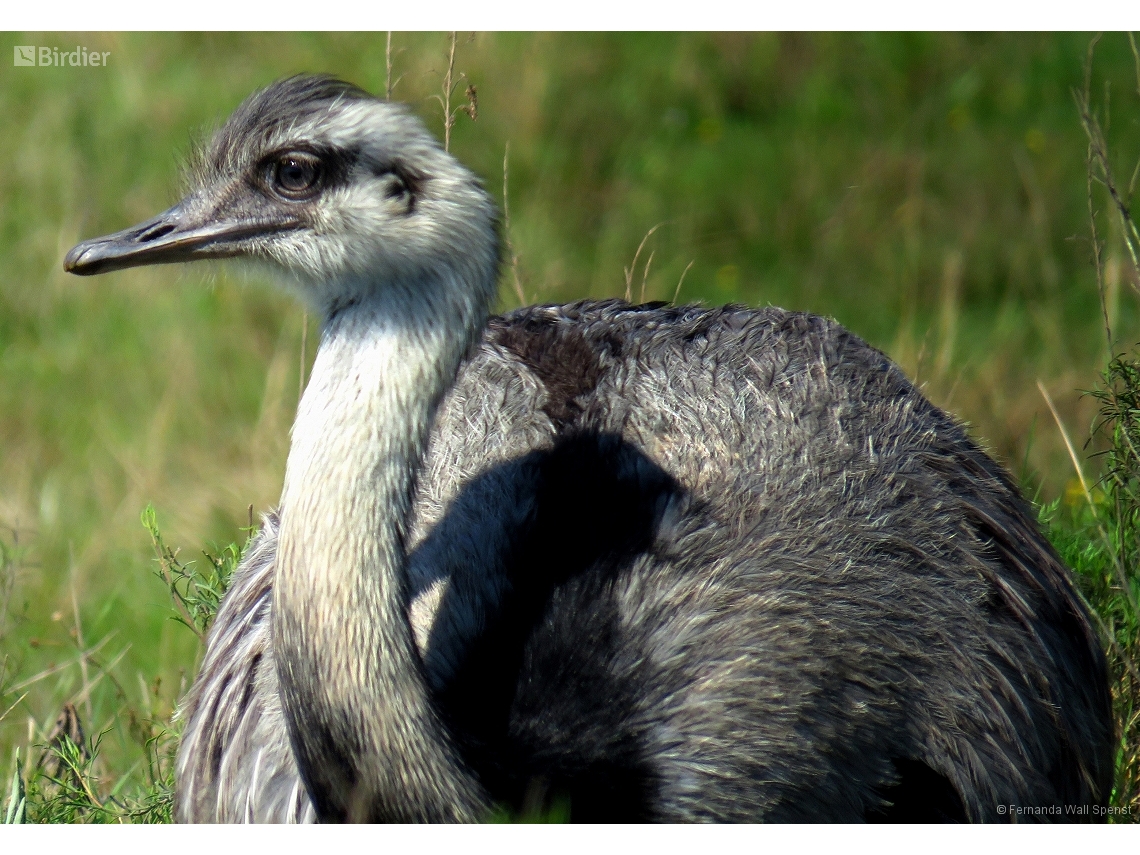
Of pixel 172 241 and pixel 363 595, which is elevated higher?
pixel 172 241

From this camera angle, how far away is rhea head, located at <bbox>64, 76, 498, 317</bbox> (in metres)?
3.14

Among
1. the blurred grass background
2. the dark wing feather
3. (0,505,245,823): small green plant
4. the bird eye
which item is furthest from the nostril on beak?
the blurred grass background

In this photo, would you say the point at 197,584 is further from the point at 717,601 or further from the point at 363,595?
the point at 717,601

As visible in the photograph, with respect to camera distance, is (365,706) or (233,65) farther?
(233,65)

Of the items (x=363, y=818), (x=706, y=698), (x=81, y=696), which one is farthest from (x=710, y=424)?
(x=81, y=696)

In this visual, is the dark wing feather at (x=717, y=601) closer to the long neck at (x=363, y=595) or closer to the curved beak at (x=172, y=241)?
the long neck at (x=363, y=595)

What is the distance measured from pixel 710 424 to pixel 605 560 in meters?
0.52

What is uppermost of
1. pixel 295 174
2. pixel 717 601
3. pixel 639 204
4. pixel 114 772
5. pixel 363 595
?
pixel 295 174

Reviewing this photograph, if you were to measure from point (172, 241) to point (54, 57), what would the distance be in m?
4.60

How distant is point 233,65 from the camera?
859cm

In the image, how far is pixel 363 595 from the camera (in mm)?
3055

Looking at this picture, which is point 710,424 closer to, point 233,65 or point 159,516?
point 159,516

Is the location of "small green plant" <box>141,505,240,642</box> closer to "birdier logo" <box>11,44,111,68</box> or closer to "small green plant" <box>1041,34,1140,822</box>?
"small green plant" <box>1041,34,1140,822</box>

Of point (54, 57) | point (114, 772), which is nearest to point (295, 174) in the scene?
point (114, 772)
